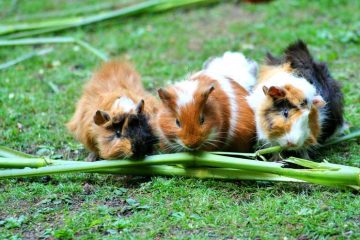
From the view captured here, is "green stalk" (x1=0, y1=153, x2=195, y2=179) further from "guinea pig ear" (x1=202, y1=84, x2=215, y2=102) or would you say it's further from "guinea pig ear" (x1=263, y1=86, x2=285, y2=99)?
"guinea pig ear" (x1=263, y1=86, x2=285, y2=99)

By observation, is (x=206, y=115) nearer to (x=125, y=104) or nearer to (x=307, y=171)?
(x=125, y=104)

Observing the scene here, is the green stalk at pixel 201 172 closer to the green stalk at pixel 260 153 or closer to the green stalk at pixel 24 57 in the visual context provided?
the green stalk at pixel 260 153

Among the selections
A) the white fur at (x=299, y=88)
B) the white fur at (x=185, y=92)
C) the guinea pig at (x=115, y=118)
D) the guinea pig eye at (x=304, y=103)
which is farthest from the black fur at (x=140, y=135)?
the guinea pig eye at (x=304, y=103)

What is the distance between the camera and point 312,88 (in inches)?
173

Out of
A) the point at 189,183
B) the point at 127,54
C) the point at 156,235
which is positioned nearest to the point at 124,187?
the point at 189,183

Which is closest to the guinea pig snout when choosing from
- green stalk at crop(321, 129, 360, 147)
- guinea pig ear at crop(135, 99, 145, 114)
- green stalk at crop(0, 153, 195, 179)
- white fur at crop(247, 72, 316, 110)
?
green stalk at crop(0, 153, 195, 179)

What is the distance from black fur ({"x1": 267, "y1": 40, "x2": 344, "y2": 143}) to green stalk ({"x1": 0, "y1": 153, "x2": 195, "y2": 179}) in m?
1.14

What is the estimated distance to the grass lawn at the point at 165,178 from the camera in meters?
3.76

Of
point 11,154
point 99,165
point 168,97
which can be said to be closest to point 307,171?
point 168,97

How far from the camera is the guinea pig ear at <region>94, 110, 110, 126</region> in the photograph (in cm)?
443

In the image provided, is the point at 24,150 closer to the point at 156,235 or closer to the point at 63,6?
the point at 156,235

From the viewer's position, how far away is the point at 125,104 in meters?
4.54

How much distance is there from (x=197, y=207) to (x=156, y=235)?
1.35 ft

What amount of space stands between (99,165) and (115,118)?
0.37 metres
